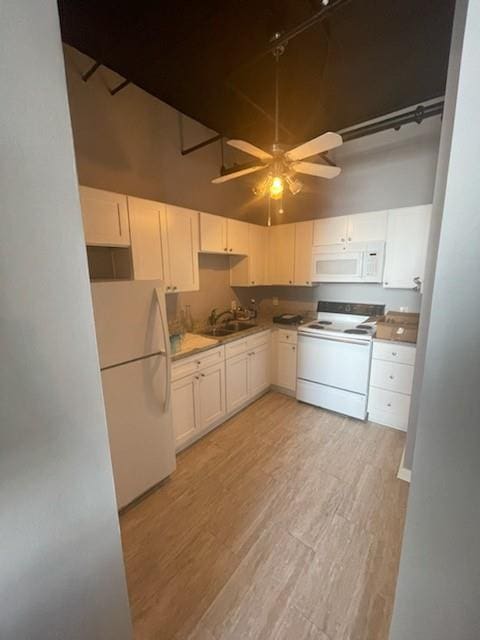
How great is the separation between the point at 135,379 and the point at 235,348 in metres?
1.23

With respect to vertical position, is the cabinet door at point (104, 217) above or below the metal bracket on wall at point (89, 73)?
below

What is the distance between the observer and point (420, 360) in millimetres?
1786

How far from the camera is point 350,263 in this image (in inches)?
116

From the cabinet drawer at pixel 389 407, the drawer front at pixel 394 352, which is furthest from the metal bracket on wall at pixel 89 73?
the cabinet drawer at pixel 389 407

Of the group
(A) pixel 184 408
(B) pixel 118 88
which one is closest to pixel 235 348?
(A) pixel 184 408

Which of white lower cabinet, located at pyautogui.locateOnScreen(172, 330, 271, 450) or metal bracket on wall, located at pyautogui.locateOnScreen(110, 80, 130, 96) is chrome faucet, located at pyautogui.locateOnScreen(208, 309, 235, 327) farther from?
metal bracket on wall, located at pyautogui.locateOnScreen(110, 80, 130, 96)

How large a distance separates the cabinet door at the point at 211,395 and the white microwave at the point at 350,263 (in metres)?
1.67

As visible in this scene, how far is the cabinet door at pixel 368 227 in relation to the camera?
2723 millimetres

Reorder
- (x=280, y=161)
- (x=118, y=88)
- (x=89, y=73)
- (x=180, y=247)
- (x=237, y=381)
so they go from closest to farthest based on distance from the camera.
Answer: (x=280, y=161) < (x=89, y=73) < (x=118, y=88) < (x=180, y=247) < (x=237, y=381)

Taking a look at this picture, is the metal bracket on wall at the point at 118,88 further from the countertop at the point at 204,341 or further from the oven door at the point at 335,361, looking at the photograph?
the oven door at the point at 335,361

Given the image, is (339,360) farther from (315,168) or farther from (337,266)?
(315,168)

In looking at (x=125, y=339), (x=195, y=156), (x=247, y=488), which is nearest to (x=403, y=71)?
(x=195, y=156)

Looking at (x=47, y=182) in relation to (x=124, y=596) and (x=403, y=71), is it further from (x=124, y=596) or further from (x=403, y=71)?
(x=403, y=71)

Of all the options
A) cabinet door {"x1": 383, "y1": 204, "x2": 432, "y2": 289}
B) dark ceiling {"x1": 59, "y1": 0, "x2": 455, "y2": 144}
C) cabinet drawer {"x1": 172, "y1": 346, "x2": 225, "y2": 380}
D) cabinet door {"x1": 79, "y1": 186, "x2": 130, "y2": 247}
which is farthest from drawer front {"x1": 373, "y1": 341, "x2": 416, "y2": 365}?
cabinet door {"x1": 79, "y1": 186, "x2": 130, "y2": 247}
